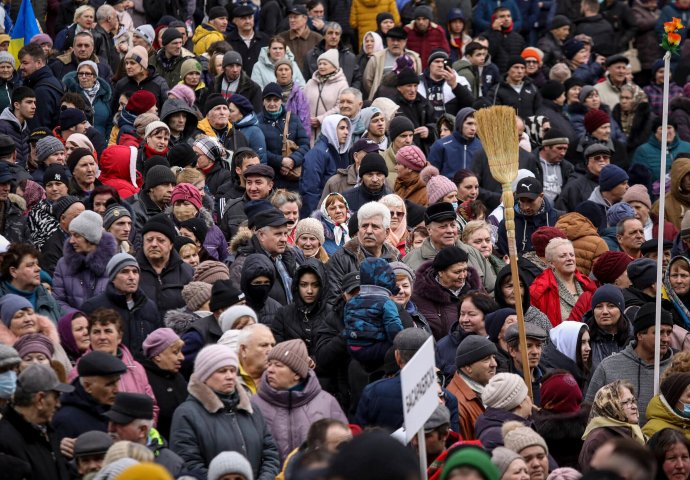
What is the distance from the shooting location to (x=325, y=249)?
14469 millimetres

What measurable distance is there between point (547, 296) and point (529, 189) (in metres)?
2.29

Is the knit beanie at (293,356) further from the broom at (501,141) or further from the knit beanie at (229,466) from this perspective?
the broom at (501,141)

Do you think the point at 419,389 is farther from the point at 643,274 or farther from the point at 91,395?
the point at 643,274

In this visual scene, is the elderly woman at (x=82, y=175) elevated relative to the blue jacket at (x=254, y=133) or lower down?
elevated

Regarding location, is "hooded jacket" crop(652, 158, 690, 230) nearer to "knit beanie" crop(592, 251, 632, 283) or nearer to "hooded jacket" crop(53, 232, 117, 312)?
"knit beanie" crop(592, 251, 632, 283)

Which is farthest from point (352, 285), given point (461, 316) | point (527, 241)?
point (527, 241)

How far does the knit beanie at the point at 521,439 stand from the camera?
960cm

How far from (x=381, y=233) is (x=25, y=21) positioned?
8629mm

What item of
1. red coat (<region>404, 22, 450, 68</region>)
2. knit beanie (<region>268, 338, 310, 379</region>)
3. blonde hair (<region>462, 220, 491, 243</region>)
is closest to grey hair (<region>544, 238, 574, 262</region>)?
blonde hair (<region>462, 220, 491, 243</region>)

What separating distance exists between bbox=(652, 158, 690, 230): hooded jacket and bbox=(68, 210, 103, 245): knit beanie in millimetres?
6317

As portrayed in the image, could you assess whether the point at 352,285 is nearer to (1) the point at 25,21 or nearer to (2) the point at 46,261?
(2) the point at 46,261

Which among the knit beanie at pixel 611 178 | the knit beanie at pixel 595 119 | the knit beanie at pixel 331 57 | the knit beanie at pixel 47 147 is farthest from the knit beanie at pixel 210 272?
the knit beanie at pixel 595 119

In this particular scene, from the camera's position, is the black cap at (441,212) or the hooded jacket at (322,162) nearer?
the black cap at (441,212)

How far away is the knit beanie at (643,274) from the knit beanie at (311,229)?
2576 millimetres
